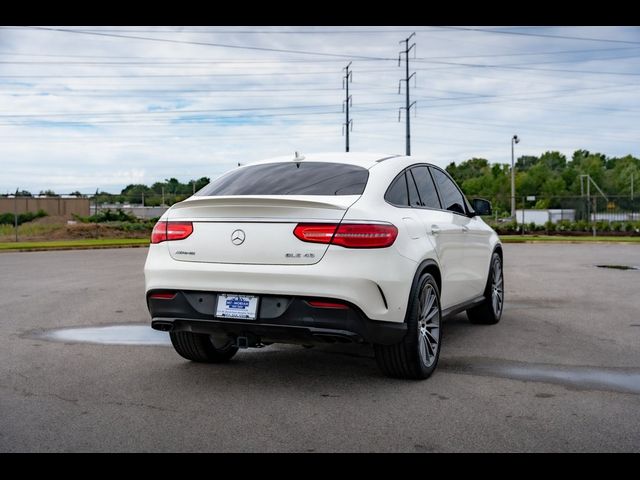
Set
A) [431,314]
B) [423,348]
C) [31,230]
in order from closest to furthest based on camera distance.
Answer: [423,348] < [431,314] < [31,230]

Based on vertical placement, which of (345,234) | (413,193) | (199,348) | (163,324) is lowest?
(199,348)

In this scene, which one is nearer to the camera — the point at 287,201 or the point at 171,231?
the point at 287,201

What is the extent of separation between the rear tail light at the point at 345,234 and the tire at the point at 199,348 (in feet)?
5.09

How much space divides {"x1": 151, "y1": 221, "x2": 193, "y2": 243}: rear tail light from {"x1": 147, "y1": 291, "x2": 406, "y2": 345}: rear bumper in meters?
0.45

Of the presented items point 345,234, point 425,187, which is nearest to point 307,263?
point 345,234

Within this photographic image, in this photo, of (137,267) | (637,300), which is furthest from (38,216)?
(637,300)

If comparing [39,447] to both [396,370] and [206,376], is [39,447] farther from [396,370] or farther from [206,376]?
[396,370]

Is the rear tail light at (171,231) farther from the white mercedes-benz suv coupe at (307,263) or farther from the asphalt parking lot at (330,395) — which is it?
the asphalt parking lot at (330,395)

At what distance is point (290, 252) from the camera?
17.4 ft

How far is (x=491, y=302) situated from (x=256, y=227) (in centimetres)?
410

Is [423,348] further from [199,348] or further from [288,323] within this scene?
[199,348]

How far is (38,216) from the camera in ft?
129

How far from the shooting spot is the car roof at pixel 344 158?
620 centimetres
